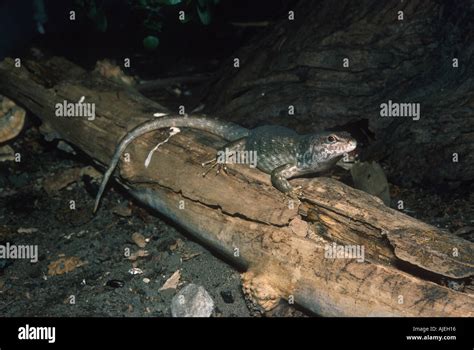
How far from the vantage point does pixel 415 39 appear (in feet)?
18.8

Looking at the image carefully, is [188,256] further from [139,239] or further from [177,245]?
[139,239]

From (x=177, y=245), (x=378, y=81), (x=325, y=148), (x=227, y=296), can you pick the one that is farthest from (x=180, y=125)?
(x=378, y=81)

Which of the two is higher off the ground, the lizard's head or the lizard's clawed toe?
the lizard's head

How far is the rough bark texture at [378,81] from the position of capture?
528cm

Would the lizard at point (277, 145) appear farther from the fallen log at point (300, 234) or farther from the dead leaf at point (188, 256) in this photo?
the dead leaf at point (188, 256)

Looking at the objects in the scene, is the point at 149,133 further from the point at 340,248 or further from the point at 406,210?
the point at 406,210

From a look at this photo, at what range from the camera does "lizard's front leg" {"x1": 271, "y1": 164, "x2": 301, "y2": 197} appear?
167 inches

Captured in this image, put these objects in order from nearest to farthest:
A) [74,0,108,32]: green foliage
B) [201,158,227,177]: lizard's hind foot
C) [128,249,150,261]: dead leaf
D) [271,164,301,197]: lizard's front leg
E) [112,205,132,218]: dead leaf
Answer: [271,164,301,197]: lizard's front leg, [201,158,227,177]: lizard's hind foot, [128,249,150,261]: dead leaf, [112,205,132,218]: dead leaf, [74,0,108,32]: green foliage

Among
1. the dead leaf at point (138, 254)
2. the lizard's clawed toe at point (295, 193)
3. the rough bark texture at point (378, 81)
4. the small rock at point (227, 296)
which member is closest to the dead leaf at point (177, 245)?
the dead leaf at point (138, 254)

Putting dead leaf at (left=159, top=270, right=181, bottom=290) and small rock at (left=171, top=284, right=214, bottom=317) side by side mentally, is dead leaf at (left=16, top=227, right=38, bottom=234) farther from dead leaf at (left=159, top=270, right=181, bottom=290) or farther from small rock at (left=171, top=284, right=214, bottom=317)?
small rock at (left=171, top=284, right=214, bottom=317)

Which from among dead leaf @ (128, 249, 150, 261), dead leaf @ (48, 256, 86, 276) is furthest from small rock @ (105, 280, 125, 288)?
dead leaf @ (48, 256, 86, 276)

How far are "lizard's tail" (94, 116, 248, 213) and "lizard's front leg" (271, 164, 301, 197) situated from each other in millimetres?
932
